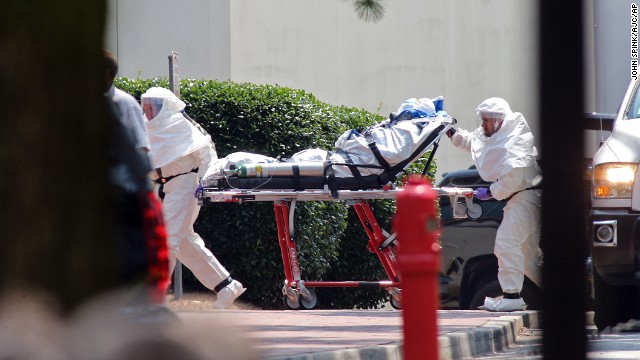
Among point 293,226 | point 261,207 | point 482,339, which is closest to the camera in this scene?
point 482,339

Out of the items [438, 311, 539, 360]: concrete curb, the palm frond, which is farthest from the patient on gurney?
the palm frond

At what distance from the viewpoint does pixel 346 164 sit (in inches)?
421

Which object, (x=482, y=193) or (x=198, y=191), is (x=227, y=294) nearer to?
(x=198, y=191)

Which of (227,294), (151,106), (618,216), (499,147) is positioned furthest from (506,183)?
(151,106)

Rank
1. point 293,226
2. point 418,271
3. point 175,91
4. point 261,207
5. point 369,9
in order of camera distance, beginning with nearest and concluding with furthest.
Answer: point 418,271
point 369,9
point 293,226
point 175,91
point 261,207

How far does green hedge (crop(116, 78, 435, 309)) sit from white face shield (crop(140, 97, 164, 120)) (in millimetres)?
2370

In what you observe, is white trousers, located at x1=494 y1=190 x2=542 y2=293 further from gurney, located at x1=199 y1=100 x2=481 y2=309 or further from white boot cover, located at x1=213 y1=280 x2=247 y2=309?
white boot cover, located at x1=213 y1=280 x2=247 y2=309

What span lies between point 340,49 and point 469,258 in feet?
32.1

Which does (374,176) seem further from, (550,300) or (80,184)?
(550,300)

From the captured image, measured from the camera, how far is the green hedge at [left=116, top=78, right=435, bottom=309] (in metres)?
13.0

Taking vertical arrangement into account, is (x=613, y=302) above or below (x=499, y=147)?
below

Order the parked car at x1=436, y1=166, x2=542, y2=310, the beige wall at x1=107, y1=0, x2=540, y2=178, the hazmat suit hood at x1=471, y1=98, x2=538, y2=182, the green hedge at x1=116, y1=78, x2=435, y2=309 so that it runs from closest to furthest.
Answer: the hazmat suit hood at x1=471, y1=98, x2=538, y2=182 < the parked car at x1=436, y1=166, x2=542, y2=310 < the green hedge at x1=116, y1=78, x2=435, y2=309 < the beige wall at x1=107, y1=0, x2=540, y2=178

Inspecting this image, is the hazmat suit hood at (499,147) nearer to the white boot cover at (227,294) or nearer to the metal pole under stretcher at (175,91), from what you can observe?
the white boot cover at (227,294)

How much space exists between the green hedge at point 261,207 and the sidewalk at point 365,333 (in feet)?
9.14
